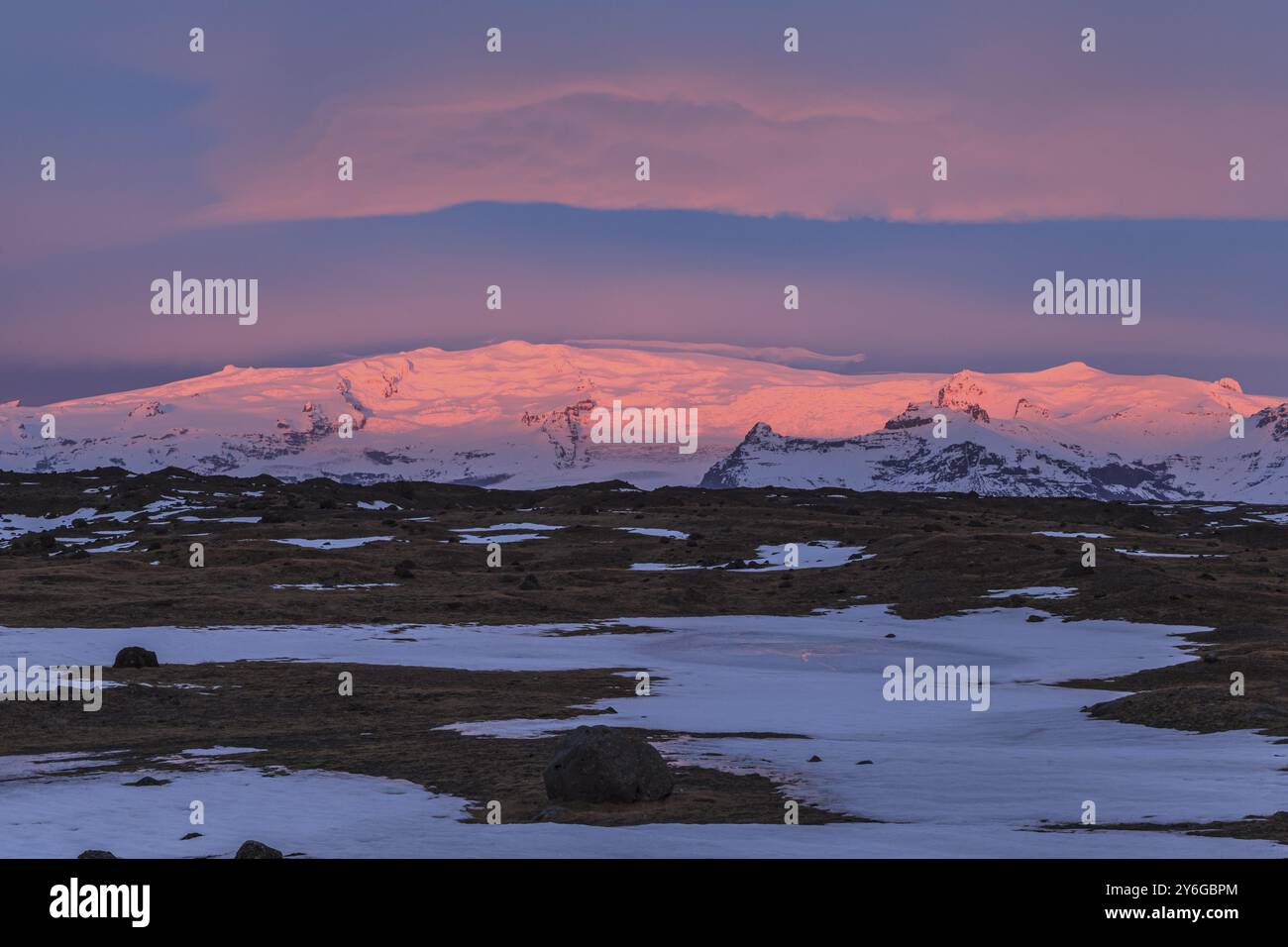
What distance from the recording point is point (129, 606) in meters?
63.6

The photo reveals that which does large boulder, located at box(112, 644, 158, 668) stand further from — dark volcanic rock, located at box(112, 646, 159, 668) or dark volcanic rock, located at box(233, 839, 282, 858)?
dark volcanic rock, located at box(233, 839, 282, 858)

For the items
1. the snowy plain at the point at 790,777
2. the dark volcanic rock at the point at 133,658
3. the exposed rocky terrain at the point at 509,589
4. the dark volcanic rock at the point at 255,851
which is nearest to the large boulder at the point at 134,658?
the dark volcanic rock at the point at 133,658

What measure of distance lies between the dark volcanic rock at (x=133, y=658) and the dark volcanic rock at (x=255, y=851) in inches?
1134

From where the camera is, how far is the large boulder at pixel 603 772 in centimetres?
2466

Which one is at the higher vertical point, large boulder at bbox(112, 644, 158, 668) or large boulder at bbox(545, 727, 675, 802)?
large boulder at bbox(112, 644, 158, 668)

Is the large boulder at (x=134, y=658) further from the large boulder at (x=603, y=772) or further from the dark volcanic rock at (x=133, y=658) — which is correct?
the large boulder at (x=603, y=772)

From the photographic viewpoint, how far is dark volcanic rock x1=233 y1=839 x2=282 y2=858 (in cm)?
1891

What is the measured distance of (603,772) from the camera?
81.4 ft

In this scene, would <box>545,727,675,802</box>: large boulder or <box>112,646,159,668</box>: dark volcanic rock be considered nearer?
<box>545,727,675,802</box>: large boulder

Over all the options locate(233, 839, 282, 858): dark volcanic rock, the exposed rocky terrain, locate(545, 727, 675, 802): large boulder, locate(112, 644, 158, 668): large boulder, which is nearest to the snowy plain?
locate(233, 839, 282, 858): dark volcanic rock

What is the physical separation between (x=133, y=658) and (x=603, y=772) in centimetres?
2624
